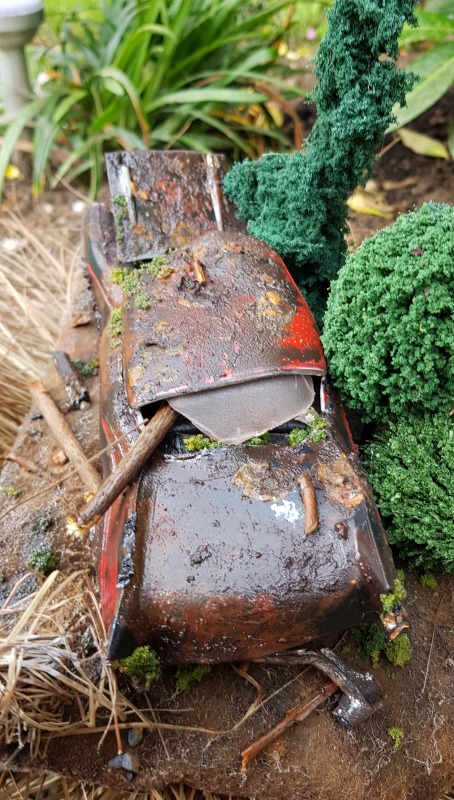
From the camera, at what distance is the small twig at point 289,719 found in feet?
6.43

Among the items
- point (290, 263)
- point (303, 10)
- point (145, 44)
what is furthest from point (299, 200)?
point (303, 10)

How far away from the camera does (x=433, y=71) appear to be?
362 cm

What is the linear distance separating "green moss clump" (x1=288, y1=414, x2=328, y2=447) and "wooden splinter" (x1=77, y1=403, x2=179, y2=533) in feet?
1.27

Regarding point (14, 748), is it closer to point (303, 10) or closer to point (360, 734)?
point (360, 734)

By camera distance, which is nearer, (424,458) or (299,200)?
(424,458)

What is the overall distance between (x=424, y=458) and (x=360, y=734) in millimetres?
837

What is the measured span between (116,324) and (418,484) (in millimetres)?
1145

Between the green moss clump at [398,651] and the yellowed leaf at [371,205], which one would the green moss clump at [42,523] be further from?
the yellowed leaf at [371,205]

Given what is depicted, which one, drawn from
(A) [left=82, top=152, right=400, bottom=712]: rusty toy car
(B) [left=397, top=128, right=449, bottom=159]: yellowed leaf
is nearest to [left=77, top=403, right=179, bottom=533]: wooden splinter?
(A) [left=82, top=152, right=400, bottom=712]: rusty toy car

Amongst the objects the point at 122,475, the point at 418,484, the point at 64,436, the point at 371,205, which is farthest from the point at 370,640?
the point at 371,205

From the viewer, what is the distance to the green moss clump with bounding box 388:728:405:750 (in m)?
1.99

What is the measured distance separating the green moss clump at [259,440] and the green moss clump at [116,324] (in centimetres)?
66

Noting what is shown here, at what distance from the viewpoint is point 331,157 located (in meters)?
2.33

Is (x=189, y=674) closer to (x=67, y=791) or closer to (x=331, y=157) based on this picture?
(x=67, y=791)
